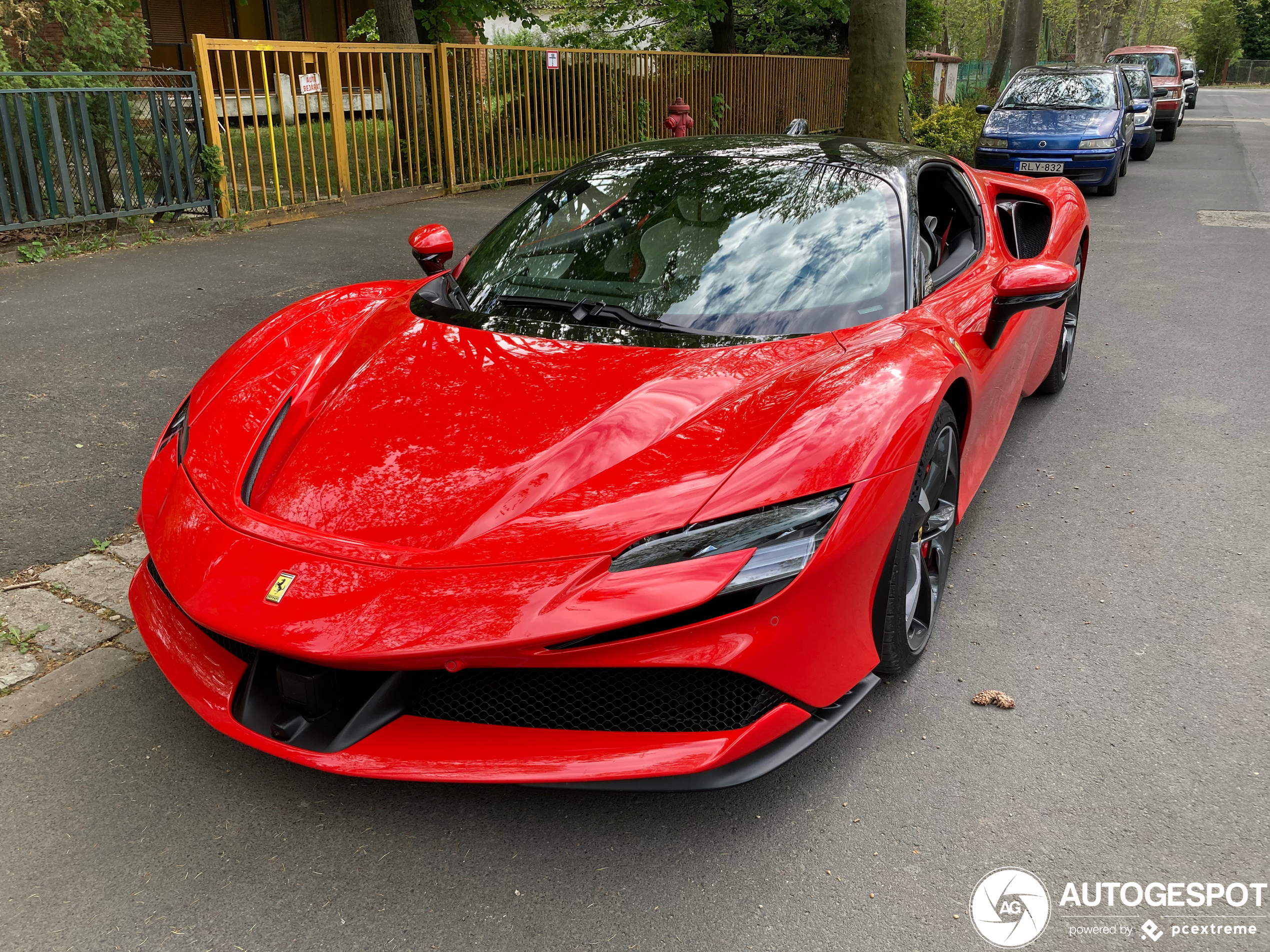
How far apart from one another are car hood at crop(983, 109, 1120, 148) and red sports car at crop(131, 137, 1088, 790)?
1017cm

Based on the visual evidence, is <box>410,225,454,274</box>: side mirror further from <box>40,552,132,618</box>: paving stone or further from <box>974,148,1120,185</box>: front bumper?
<box>974,148,1120,185</box>: front bumper

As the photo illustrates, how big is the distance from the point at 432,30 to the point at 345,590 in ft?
45.2

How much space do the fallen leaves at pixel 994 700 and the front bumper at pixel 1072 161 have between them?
35.4 ft

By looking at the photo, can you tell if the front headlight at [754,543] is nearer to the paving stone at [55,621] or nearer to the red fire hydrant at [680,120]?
the paving stone at [55,621]

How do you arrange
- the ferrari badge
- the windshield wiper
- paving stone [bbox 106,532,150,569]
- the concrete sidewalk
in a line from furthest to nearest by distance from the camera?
the concrete sidewalk → paving stone [bbox 106,532,150,569] → the windshield wiper → the ferrari badge

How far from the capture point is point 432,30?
1399 cm

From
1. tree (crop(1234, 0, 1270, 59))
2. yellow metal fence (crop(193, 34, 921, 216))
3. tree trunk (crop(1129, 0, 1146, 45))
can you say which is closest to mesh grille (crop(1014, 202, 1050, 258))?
yellow metal fence (crop(193, 34, 921, 216))

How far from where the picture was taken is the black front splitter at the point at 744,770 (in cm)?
194

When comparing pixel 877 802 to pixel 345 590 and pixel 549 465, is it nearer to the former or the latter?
pixel 549 465

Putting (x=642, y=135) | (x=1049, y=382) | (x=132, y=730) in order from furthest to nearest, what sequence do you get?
(x=642, y=135) < (x=1049, y=382) < (x=132, y=730)

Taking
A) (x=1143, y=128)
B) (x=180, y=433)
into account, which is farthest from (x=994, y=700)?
(x=1143, y=128)

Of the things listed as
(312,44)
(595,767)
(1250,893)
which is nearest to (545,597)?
(595,767)

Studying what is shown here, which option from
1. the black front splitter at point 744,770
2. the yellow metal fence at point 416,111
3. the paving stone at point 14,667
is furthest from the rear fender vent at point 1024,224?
the yellow metal fence at point 416,111

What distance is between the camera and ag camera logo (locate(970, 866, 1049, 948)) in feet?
6.28
